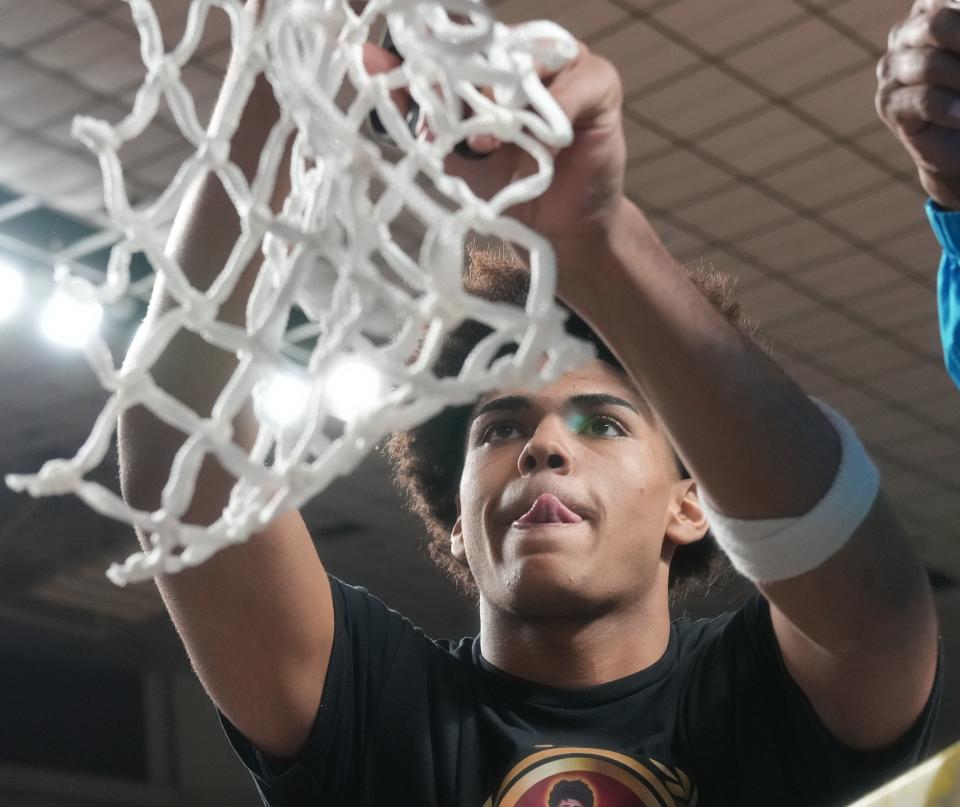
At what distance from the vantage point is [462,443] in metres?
1.40

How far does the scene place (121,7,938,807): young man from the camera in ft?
2.87

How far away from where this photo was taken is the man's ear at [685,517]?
1.19 m

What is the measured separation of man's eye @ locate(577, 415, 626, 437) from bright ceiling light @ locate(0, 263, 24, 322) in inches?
126

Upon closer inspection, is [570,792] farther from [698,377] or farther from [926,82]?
[926,82]

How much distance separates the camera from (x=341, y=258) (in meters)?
0.71

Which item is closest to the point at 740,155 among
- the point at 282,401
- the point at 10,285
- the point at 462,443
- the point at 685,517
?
the point at 10,285

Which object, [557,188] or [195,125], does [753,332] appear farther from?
[195,125]

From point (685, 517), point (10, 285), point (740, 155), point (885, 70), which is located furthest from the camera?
point (10, 285)

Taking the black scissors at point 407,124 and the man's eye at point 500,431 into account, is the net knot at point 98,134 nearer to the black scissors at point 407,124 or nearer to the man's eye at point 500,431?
the black scissors at point 407,124

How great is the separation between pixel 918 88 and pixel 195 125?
0.45 metres

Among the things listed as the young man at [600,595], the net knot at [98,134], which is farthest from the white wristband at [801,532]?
the net knot at [98,134]

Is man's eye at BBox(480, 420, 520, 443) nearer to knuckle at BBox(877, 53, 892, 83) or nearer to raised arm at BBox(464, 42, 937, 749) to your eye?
raised arm at BBox(464, 42, 937, 749)

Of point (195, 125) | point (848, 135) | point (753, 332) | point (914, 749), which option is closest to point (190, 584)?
point (195, 125)

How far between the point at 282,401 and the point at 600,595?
339 mm
